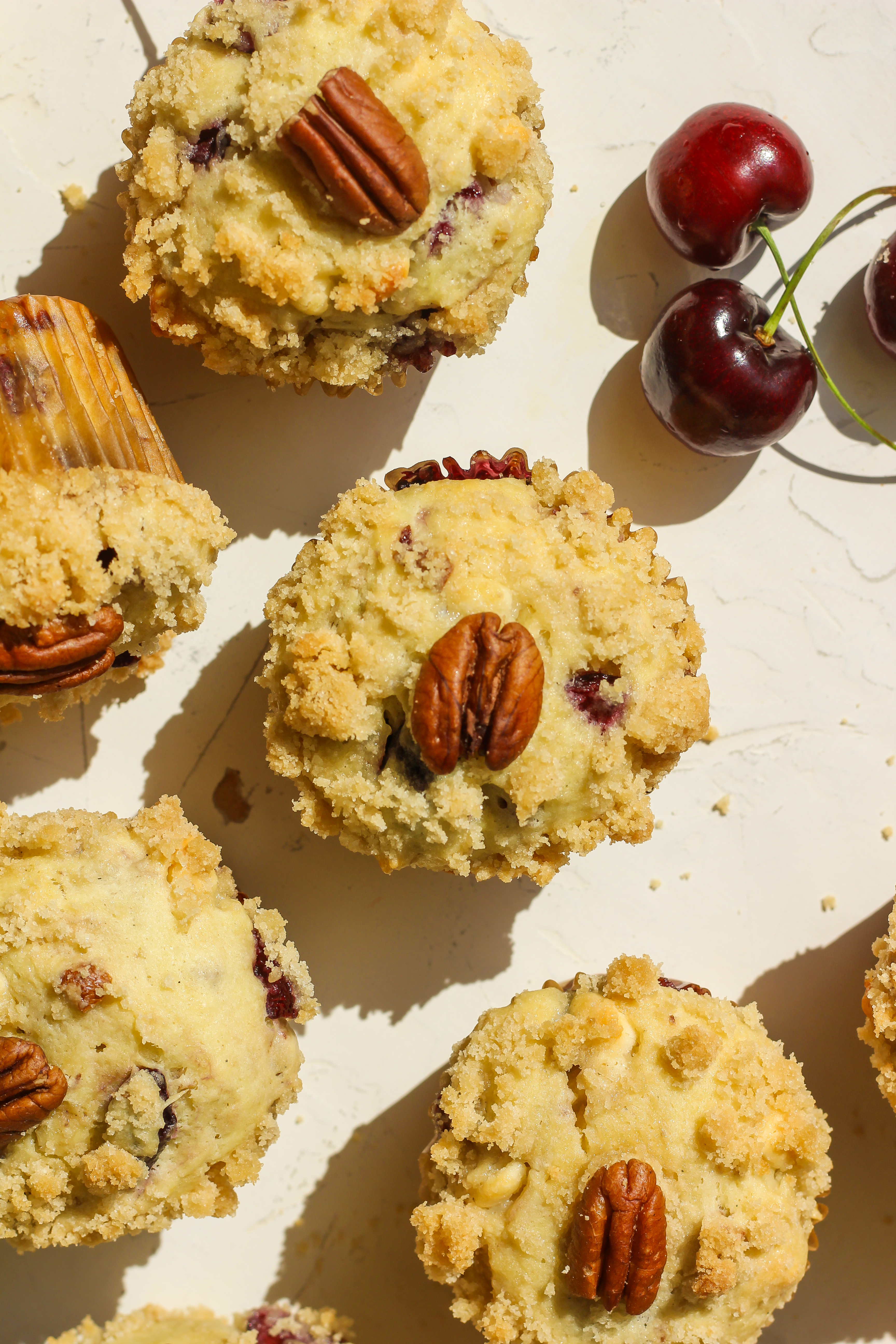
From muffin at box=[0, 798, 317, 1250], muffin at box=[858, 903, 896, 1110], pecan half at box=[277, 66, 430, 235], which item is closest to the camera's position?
pecan half at box=[277, 66, 430, 235]

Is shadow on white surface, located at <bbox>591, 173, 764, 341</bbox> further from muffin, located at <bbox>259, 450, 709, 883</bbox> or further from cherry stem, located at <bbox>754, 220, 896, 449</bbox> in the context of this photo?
muffin, located at <bbox>259, 450, 709, 883</bbox>

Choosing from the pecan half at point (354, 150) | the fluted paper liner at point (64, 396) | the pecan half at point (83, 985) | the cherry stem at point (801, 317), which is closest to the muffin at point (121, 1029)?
the pecan half at point (83, 985)

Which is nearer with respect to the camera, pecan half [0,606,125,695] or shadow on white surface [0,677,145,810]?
pecan half [0,606,125,695]

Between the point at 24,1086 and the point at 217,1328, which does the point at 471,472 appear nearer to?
the point at 24,1086

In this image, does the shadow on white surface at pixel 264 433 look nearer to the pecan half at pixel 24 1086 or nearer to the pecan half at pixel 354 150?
the pecan half at pixel 354 150

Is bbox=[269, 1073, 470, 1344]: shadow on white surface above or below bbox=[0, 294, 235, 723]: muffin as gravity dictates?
below

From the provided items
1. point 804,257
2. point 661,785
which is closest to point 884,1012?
point 661,785

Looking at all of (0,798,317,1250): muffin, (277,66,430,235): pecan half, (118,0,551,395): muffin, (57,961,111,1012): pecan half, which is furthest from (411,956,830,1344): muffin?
(277,66,430,235): pecan half

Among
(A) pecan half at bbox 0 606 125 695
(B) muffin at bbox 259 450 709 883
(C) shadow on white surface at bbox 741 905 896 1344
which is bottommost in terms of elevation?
(C) shadow on white surface at bbox 741 905 896 1344
